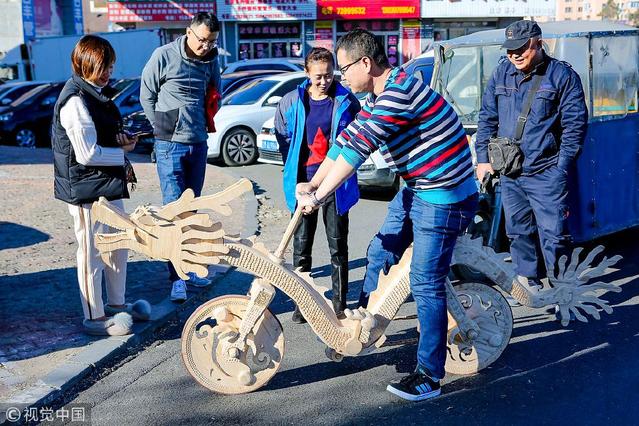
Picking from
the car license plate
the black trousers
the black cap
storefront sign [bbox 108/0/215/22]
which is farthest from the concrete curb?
storefront sign [bbox 108/0/215/22]

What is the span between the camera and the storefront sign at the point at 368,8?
32.3 m

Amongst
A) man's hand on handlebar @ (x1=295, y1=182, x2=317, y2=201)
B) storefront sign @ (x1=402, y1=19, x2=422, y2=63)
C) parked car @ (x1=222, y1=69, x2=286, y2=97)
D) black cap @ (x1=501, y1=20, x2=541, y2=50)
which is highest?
storefront sign @ (x1=402, y1=19, x2=422, y2=63)

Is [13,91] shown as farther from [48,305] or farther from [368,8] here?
[368,8]

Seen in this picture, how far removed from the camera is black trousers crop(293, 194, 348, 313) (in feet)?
17.5

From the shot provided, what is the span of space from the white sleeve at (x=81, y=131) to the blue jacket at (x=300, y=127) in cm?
136

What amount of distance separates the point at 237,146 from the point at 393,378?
942 cm

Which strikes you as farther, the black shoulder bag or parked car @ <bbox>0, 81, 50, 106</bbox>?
parked car @ <bbox>0, 81, 50, 106</bbox>

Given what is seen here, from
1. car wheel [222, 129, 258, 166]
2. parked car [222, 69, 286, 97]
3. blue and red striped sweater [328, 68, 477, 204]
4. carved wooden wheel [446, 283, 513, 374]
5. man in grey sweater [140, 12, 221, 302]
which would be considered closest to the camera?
blue and red striped sweater [328, 68, 477, 204]

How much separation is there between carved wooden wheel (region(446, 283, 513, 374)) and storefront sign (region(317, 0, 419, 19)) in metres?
29.4

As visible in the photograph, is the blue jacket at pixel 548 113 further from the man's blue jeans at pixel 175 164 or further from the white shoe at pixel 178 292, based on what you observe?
the white shoe at pixel 178 292

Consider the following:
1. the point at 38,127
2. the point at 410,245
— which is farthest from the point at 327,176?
the point at 38,127

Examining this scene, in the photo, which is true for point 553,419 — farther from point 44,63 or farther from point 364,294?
point 44,63

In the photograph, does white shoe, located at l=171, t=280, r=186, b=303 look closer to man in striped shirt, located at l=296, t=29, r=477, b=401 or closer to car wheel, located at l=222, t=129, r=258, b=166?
man in striped shirt, located at l=296, t=29, r=477, b=401

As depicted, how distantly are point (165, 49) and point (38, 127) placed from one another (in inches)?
532
